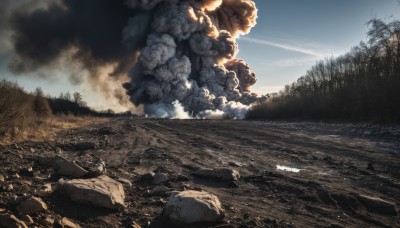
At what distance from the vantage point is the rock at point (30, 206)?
14.4 feet

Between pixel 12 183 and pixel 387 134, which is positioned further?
pixel 387 134

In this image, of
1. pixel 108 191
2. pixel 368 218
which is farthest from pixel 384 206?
pixel 108 191

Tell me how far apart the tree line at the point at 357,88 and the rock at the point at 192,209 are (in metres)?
18.3

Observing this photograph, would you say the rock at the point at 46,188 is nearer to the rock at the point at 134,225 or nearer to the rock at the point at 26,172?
the rock at the point at 26,172

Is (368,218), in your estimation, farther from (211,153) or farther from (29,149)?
(29,149)

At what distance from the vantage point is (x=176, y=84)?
5594 centimetres

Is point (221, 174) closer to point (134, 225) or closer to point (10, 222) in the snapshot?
point (134, 225)

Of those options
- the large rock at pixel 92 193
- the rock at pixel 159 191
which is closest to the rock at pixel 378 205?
the rock at pixel 159 191

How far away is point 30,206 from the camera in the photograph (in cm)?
446

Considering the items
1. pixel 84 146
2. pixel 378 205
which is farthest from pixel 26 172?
pixel 378 205

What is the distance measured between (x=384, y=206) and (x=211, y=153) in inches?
247

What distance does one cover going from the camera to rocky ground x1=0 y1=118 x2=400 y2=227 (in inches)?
185

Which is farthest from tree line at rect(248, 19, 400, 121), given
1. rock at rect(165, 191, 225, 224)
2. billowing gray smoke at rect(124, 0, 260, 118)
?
rock at rect(165, 191, 225, 224)

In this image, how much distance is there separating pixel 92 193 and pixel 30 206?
2.76ft
